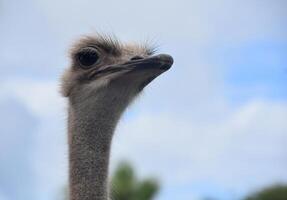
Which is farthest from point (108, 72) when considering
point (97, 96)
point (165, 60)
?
point (165, 60)

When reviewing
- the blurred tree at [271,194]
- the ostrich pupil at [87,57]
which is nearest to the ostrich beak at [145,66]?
the ostrich pupil at [87,57]

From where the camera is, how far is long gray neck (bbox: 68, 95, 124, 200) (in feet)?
19.5

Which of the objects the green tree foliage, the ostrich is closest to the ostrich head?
the ostrich

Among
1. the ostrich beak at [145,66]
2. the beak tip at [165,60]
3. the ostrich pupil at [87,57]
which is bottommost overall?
the beak tip at [165,60]

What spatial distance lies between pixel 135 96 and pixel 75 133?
556mm

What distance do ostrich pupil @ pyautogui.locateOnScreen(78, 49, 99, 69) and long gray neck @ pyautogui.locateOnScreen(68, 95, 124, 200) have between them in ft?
1.05

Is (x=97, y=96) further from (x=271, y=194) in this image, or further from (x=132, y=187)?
(x=271, y=194)

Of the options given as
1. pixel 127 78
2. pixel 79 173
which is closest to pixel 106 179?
pixel 79 173

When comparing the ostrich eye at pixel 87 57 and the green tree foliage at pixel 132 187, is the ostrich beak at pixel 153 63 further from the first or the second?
the green tree foliage at pixel 132 187

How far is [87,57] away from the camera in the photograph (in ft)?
21.3

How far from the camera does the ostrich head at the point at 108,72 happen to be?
614cm

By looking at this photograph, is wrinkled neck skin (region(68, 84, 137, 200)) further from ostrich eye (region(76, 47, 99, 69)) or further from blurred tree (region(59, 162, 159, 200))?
blurred tree (region(59, 162, 159, 200))

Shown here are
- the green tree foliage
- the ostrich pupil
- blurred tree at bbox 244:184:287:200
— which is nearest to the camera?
the ostrich pupil

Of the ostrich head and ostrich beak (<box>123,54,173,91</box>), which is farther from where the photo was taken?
the ostrich head
